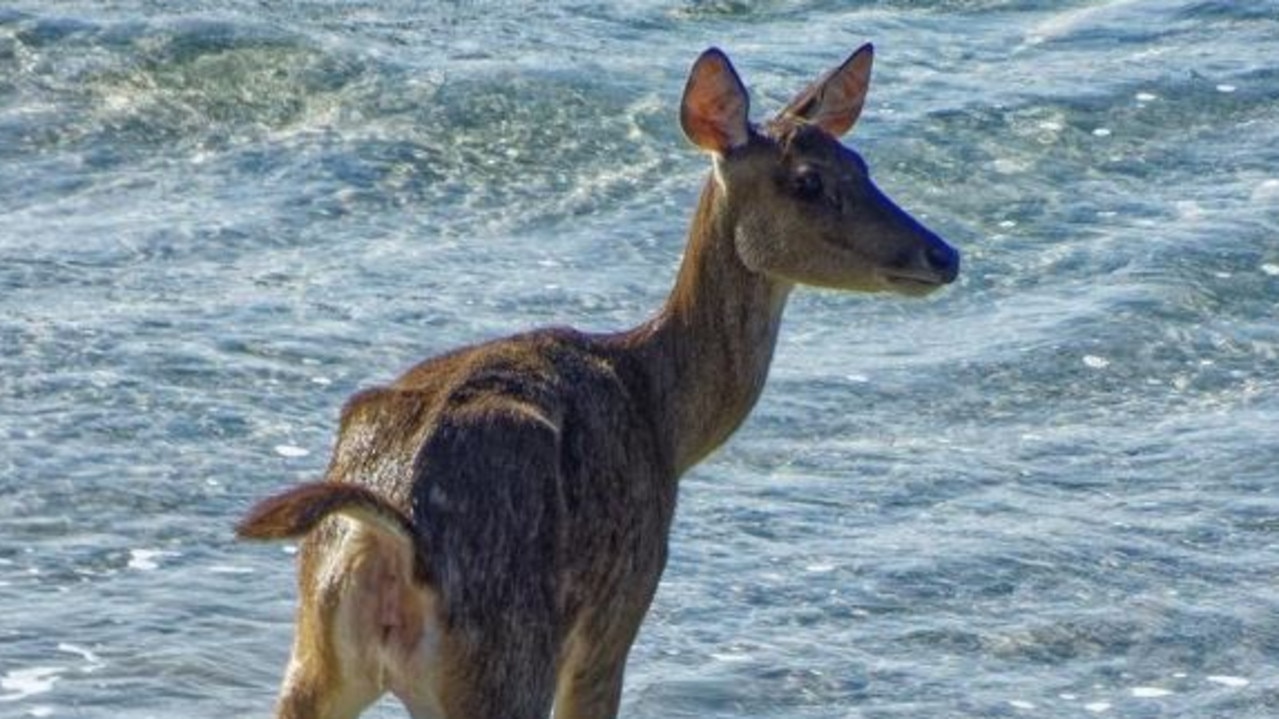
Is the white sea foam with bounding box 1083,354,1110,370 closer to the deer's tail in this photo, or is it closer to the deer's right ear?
the deer's right ear

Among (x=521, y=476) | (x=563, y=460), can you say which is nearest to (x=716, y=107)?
(x=563, y=460)

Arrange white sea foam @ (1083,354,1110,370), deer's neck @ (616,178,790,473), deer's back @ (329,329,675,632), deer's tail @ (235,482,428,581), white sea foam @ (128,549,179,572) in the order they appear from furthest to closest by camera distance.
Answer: white sea foam @ (1083,354,1110,370)
white sea foam @ (128,549,179,572)
deer's neck @ (616,178,790,473)
deer's back @ (329,329,675,632)
deer's tail @ (235,482,428,581)

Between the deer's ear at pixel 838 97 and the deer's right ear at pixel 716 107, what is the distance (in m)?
0.59

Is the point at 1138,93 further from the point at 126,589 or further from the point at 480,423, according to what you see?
the point at 480,423

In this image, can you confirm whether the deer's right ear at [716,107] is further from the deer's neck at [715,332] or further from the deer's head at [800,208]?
the deer's neck at [715,332]

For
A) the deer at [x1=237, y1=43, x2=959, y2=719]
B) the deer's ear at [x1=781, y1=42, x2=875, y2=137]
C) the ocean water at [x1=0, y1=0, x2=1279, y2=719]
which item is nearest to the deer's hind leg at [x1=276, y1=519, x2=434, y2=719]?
the deer at [x1=237, y1=43, x2=959, y2=719]

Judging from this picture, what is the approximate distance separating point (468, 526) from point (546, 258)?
6.73 m

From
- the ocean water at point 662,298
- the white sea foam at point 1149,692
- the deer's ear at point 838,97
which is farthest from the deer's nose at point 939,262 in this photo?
the white sea foam at point 1149,692

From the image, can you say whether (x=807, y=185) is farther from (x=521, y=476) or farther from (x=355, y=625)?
(x=355, y=625)

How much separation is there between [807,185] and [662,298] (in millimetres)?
4650

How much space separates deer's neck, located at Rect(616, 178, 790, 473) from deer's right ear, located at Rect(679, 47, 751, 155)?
0.43ft

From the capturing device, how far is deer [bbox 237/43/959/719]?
7348 mm

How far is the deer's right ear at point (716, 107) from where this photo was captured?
9.05 meters

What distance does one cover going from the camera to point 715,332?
9.06 meters
